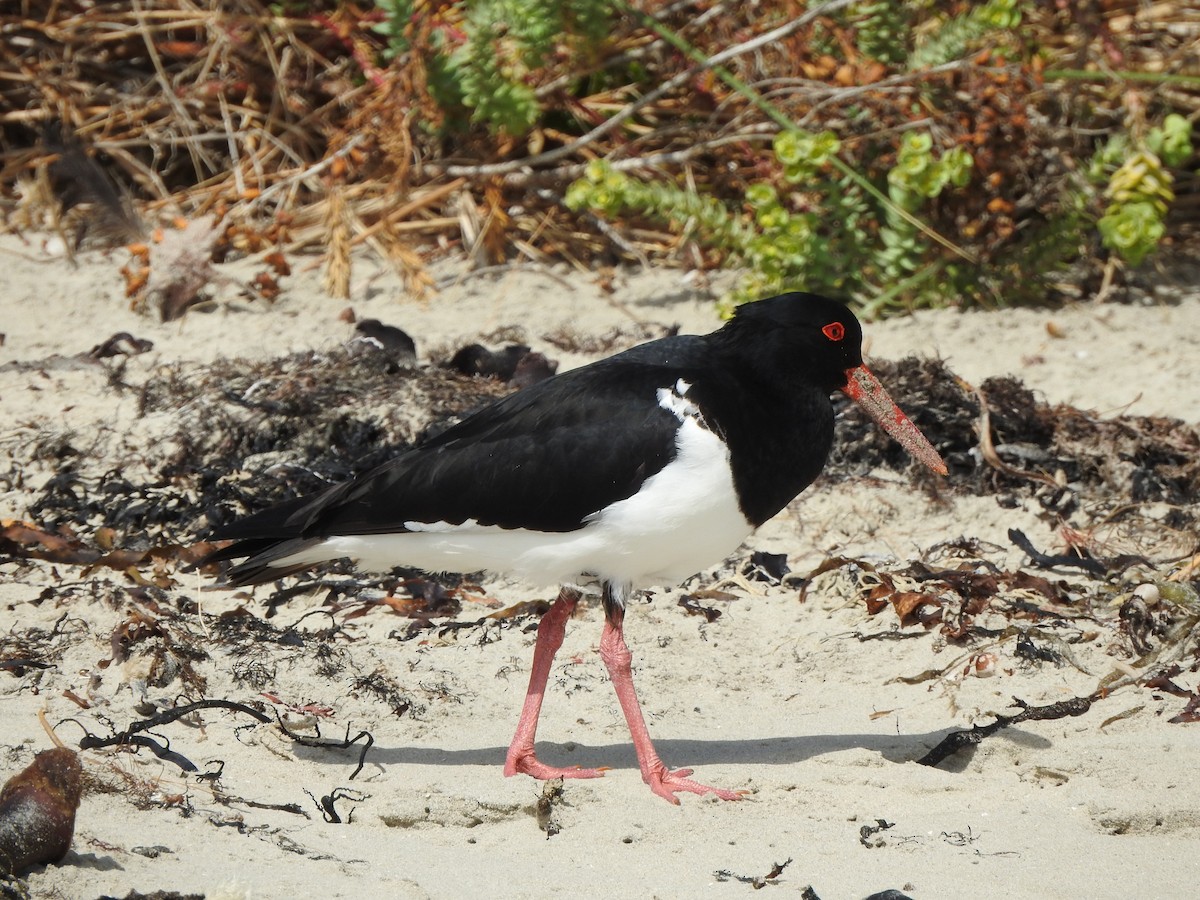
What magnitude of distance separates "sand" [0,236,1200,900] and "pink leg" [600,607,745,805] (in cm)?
5

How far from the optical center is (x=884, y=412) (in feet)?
15.6

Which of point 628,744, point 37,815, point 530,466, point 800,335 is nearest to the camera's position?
point 37,815

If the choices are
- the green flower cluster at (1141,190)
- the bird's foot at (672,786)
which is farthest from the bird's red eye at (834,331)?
the green flower cluster at (1141,190)

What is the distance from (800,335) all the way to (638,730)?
51.7 inches

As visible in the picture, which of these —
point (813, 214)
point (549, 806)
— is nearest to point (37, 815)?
point (549, 806)

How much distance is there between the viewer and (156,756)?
13.2ft

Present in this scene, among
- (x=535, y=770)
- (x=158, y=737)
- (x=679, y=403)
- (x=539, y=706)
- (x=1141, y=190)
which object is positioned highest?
(x=1141, y=190)

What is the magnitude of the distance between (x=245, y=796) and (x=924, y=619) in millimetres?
2456

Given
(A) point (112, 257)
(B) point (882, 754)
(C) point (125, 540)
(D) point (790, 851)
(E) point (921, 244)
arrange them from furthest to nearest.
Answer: (A) point (112, 257) → (E) point (921, 244) → (C) point (125, 540) → (B) point (882, 754) → (D) point (790, 851)

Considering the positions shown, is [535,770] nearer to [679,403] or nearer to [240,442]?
[679,403]

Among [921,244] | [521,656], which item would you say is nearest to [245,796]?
[521,656]

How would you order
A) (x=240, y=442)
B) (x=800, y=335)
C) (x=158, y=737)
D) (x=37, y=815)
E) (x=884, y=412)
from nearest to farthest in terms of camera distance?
(x=37, y=815), (x=158, y=737), (x=800, y=335), (x=884, y=412), (x=240, y=442)

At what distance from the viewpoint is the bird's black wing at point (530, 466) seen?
4.18m

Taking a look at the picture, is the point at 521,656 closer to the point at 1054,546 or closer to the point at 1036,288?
the point at 1054,546
